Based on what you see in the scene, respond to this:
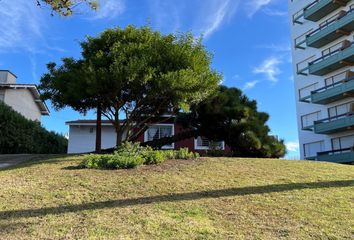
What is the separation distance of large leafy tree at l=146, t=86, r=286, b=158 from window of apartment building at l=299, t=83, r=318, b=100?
25730 mm

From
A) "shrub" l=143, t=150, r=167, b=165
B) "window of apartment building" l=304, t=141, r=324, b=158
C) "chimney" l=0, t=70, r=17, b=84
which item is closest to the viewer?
"shrub" l=143, t=150, r=167, b=165

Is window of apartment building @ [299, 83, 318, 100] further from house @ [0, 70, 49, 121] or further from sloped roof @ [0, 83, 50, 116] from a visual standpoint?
house @ [0, 70, 49, 121]

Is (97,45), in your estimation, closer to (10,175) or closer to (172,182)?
(10,175)

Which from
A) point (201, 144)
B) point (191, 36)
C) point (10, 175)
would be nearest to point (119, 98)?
point (191, 36)

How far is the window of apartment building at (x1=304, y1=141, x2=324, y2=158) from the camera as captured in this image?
144 feet

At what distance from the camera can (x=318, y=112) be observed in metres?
45.0

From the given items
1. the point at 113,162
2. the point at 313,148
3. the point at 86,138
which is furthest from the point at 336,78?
the point at 113,162

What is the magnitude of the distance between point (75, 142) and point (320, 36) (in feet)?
86.6

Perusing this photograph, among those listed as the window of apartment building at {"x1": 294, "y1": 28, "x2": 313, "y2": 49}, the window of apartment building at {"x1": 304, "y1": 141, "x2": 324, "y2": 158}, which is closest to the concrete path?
the window of apartment building at {"x1": 304, "y1": 141, "x2": 324, "y2": 158}

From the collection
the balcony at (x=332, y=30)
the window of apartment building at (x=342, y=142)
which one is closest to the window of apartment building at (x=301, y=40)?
the balcony at (x=332, y=30)

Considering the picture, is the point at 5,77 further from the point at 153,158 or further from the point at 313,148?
the point at 313,148

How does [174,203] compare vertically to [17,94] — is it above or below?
below

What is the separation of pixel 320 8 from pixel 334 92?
9773 mm

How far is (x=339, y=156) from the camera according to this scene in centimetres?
3841
